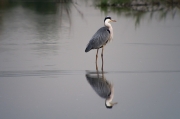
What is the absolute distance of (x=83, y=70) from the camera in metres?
9.63

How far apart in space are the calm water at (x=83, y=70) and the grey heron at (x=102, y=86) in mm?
79

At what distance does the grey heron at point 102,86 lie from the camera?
7.45 meters

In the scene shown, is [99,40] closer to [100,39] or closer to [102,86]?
[100,39]

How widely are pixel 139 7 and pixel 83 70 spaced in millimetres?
12999

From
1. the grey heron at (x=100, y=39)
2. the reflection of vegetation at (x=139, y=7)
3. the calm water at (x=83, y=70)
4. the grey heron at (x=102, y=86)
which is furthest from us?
the reflection of vegetation at (x=139, y=7)

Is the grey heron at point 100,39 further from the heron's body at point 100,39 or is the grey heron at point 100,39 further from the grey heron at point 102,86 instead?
the grey heron at point 102,86

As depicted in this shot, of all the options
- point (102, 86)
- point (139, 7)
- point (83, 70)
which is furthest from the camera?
point (139, 7)

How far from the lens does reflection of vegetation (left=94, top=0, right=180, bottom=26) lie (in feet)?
65.4

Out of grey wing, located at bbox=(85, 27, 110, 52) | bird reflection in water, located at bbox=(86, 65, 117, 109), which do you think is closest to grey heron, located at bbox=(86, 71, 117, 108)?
bird reflection in water, located at bbox=(86, 65, 117, 109)

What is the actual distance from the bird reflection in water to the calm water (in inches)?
3.1

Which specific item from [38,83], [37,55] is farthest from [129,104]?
[37,55]

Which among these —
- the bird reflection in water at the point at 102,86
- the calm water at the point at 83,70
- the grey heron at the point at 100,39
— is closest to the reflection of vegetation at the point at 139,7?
the calm water at the point at 83,70

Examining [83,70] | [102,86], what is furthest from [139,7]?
[102,86]

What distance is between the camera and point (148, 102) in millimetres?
7250
